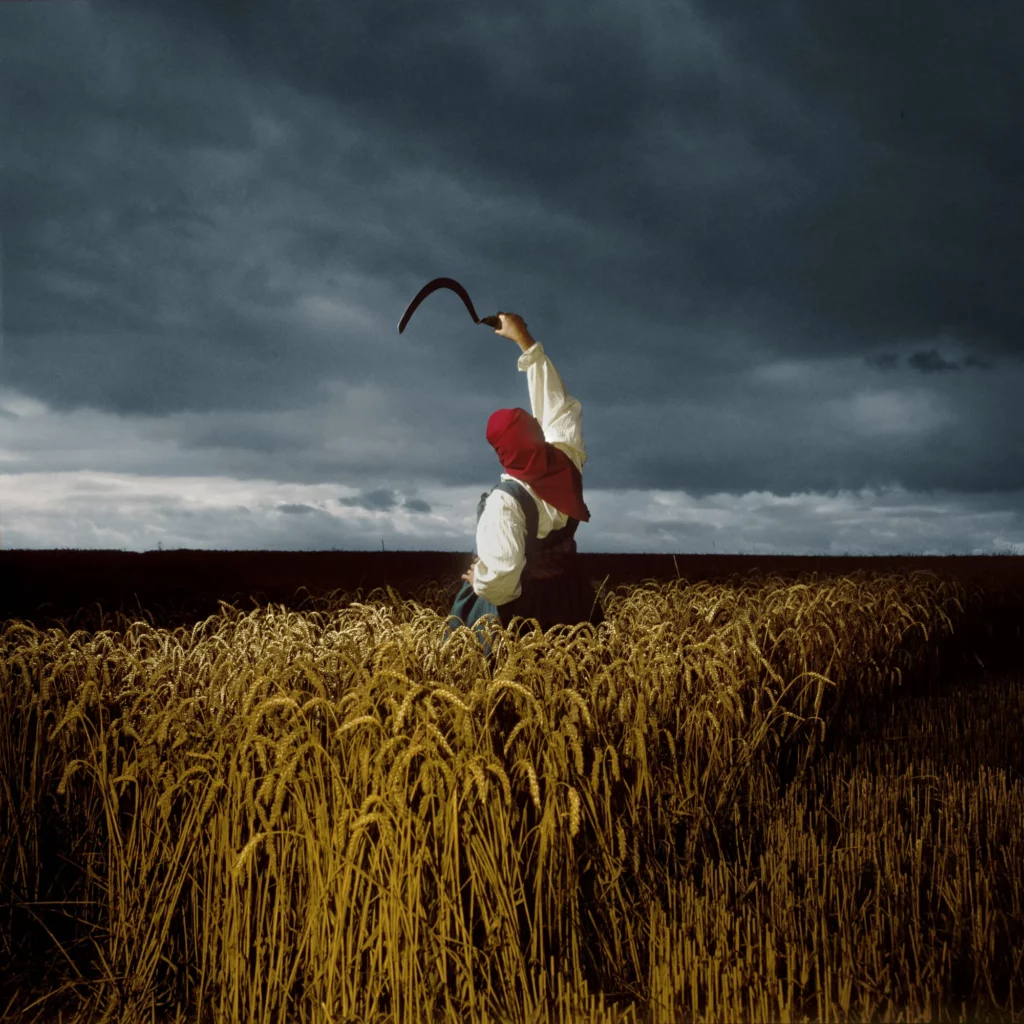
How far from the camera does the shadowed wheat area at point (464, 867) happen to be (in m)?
2.46

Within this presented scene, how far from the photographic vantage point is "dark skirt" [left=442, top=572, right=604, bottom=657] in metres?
4.48

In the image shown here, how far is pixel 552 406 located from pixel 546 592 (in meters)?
0.85

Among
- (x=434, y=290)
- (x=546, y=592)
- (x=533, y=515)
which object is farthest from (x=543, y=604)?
(x=434, y=290)

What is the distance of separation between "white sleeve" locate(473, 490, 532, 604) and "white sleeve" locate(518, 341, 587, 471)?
43 centimetres

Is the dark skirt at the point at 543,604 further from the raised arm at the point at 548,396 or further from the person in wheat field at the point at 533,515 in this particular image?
the raised arm at the point at 548,396

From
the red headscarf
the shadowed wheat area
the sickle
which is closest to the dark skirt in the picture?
the red headscarf

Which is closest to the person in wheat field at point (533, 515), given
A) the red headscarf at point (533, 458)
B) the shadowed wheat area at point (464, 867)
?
the red headscarf at point (533, 458)

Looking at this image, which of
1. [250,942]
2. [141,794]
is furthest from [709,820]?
[141,794]

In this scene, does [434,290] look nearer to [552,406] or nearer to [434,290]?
[434,290]

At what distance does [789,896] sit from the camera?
2781 mm

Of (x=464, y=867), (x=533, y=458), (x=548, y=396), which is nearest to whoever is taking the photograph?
(x=464, y=867)

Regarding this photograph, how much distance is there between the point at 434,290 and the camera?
4.69 meters

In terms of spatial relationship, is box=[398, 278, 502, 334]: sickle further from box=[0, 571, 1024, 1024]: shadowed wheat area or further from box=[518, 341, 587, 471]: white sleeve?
box=[0, 571, 1024, 1024]: shadowed wheat area

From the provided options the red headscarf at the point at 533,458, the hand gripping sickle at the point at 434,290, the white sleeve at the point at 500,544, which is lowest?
the white sleeve at the point at 500,544
